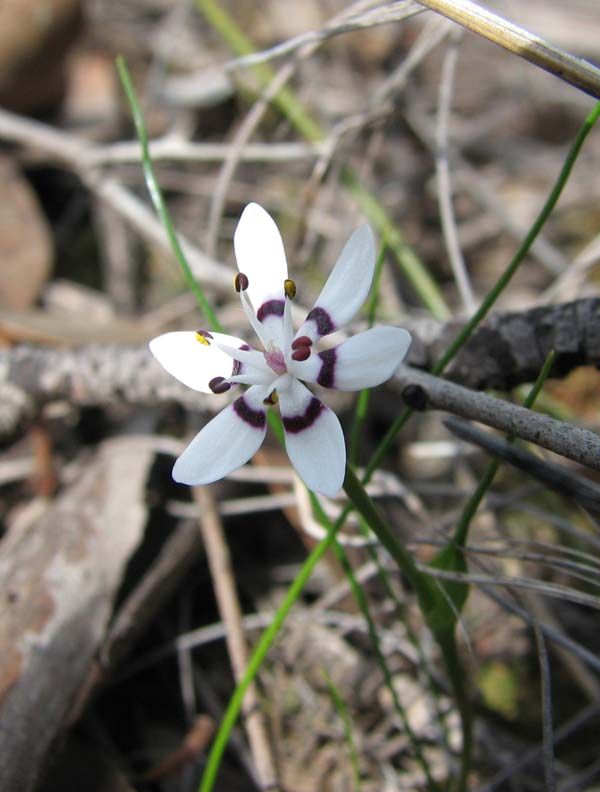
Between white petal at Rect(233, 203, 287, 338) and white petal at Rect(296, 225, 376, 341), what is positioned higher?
white petal at Rect(233, 203, 287, 338)

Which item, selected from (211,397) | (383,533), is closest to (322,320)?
(383,533)

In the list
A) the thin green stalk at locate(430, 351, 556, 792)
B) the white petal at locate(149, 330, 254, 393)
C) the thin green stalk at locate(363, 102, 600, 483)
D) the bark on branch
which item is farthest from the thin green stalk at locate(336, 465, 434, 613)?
the bark on branch

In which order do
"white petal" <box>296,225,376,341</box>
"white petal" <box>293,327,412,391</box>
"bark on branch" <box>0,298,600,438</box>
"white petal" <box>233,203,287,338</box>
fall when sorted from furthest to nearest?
"bark on branch" <box>0,298,600,438</box>
"white petal" <box>233,203,287,338</box>
"white petal" <box>296,225,376,341</box>
"white petal" <box>293,327,412,391</box>

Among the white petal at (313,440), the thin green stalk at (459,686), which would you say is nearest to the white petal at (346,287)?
the white petal at (313,440)

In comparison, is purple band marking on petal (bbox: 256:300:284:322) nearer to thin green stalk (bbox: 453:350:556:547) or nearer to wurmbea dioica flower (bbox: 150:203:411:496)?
wurmbea dioica flower (bbox: 150:203:411:496)

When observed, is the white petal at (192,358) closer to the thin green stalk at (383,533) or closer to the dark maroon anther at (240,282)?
the dark maroon anther at (240,282)

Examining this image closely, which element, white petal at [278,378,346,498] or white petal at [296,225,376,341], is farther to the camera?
white petal at [296,225,376,341]

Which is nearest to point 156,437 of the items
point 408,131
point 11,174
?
point 11,174

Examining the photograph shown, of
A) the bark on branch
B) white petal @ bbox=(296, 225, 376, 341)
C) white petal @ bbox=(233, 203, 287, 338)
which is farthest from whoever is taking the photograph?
the bark on branch

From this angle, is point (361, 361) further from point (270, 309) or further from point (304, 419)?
point (270, 309)
